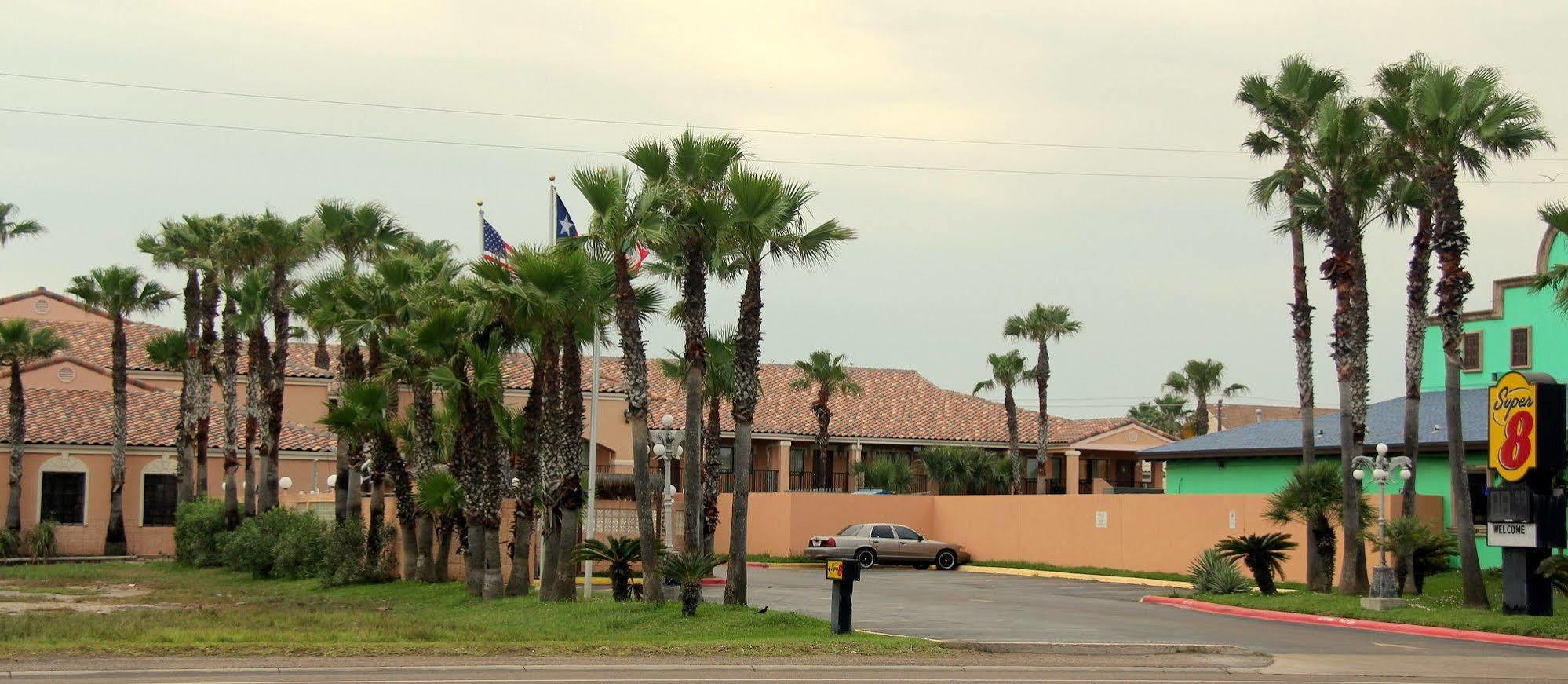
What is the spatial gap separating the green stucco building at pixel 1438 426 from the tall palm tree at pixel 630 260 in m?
19.5

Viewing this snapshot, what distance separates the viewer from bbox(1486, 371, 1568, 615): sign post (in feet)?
81.5

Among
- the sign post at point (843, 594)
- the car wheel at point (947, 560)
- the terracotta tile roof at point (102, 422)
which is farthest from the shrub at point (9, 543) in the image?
the sign post at point (843, 594)

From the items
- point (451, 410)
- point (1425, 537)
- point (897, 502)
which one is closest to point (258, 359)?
point (451, 410)

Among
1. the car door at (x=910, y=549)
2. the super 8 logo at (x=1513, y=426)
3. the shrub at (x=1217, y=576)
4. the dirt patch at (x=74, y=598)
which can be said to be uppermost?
the super 8 logo at (x=1513, y=426)

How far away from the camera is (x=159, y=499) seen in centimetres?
5344

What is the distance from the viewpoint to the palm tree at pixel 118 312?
49000mm

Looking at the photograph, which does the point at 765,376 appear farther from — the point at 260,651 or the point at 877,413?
the point at 260,651

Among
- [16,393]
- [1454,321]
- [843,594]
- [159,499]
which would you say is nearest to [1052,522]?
[1454,321]

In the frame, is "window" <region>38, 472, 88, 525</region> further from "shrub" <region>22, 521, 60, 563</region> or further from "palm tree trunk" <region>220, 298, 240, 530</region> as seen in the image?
"palm tree trunk" <region>220, 298, 240, 530</region>

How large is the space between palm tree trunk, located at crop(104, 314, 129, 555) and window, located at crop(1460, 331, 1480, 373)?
1534 inches

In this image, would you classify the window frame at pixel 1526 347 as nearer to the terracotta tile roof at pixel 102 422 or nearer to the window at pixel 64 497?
the terracotta tile roof at pixel 102 422

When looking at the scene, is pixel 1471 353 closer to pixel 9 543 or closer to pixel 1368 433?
pixel 1368 433

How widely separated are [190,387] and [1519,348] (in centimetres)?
3787

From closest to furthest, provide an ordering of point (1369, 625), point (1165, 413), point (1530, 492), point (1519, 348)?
1. point (1530, 492)
2. point (1369, 625)
3. point (1519, 348)
4. point (1165, 413)
